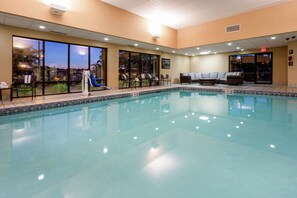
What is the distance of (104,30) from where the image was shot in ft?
25.5

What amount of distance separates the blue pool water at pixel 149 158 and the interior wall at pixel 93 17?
3.55m

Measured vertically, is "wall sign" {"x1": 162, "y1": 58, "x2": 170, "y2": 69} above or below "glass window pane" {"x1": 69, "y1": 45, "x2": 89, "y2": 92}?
above

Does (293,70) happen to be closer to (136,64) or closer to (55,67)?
(136,64)

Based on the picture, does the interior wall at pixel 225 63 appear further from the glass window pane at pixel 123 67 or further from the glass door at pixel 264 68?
the glass window pane at pixel 123 67

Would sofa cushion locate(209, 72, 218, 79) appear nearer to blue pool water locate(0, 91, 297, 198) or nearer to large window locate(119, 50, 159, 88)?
large window locate(119, 50, 159, 88)

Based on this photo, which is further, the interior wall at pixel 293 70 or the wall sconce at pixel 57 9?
the interior wall at pixel 293 70

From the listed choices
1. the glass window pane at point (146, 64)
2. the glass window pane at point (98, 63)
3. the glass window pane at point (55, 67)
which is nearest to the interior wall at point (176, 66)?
the glass window pane at point (146, 64)

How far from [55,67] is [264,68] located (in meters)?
12.9

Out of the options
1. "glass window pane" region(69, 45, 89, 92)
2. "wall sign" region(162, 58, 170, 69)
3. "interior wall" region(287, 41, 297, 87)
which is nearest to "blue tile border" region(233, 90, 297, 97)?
"interior wall" region(287, 41, 297, 87)

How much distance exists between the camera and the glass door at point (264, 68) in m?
12.8

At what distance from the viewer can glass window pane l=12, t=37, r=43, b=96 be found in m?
7.09

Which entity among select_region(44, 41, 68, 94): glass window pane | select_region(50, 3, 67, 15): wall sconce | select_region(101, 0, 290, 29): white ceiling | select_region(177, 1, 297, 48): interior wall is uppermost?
select_region(101, 0, 290, 29): white ceiling

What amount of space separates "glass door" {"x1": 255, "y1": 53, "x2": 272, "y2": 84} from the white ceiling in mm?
5465

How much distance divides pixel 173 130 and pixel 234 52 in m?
12.5
